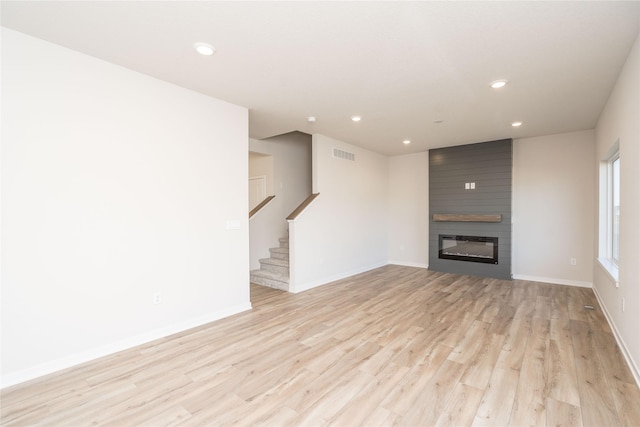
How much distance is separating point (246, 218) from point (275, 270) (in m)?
1.83

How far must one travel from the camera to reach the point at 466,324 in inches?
132

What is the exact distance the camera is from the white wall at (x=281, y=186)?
5891 mm

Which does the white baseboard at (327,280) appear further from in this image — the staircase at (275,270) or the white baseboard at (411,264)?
the white baseboard at (411,264)

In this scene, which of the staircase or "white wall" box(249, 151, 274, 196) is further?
"white wall" box(249, 151, 274, 196)

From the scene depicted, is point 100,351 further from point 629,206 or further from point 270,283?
point 629,206

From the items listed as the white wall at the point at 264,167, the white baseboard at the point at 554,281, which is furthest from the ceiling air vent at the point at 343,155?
the white baseboard at the point at 554,281

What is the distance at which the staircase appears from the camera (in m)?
4.98

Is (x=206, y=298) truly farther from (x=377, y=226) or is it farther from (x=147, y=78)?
(x=377, y=226)

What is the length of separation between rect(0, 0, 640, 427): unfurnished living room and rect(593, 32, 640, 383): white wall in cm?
4

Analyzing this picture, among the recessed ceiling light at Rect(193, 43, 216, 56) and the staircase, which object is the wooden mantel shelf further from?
the recessed ceiling light at Rect(193, 43, 216, 56)

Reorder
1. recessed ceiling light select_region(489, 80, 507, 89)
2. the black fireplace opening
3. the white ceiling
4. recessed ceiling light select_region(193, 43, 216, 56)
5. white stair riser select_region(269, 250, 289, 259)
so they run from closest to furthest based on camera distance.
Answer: the white ceiling, recessed ceiling light select_region(193, 43, 216, 56), recessed ceiling light select_region(489, 80, 507, 89), white stair riser select_region(269, 250, 289, 259), the black fireplace opening

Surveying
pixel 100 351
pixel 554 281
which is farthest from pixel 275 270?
pixel 554 281

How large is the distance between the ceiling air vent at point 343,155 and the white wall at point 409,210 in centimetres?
162

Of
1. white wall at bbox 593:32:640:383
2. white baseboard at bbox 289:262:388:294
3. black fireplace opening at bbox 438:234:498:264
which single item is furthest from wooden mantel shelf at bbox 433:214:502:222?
white wall at bbox 593:32:640:383
